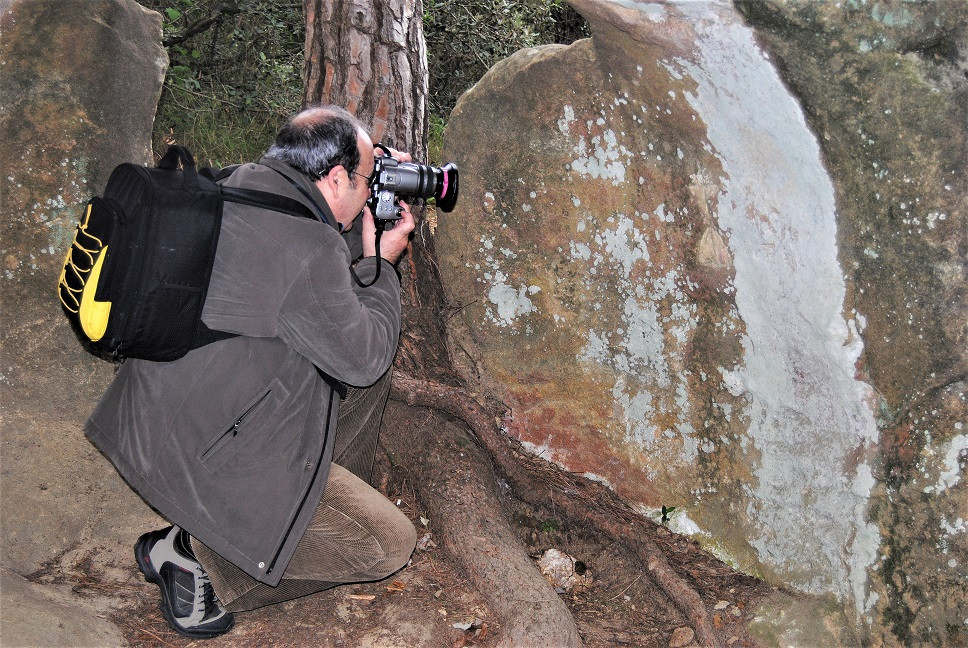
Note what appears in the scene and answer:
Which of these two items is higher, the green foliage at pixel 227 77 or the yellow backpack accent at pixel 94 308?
the yellow backpack accent at pixel 94 308

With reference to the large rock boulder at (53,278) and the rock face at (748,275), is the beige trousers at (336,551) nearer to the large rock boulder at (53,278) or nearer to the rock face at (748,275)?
the large rock boulder at (53,278)

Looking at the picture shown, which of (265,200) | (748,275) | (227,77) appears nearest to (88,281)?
(265,200)

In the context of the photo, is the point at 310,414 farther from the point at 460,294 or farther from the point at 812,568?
the point at 812,568

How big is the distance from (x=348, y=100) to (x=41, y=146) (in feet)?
3.71

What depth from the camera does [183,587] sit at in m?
2.73

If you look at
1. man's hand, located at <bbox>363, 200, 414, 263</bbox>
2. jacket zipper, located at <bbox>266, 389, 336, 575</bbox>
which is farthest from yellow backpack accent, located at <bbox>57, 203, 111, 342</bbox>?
man's hand, located at <bbox>363, 200, 414, 263</bbox>

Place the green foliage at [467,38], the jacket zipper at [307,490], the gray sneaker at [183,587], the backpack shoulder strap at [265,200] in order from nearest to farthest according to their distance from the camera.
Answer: the backpack shoulder strap at [265,200], the jacket zipper at [307,490], the gray sneaker at [183,587], the green foliage at [467,38]

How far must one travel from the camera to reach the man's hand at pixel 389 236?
2.67m

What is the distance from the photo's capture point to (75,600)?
2781 mm

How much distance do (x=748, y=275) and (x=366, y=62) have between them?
167 centimetres

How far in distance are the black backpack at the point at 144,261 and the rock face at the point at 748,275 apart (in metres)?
1.42

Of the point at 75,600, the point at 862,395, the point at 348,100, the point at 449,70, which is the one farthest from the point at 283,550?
the point at 449,70

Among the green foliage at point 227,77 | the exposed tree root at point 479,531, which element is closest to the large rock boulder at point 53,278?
the exposed tree root at point 479,531

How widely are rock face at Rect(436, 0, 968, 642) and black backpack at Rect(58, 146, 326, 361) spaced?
55.8 inches
